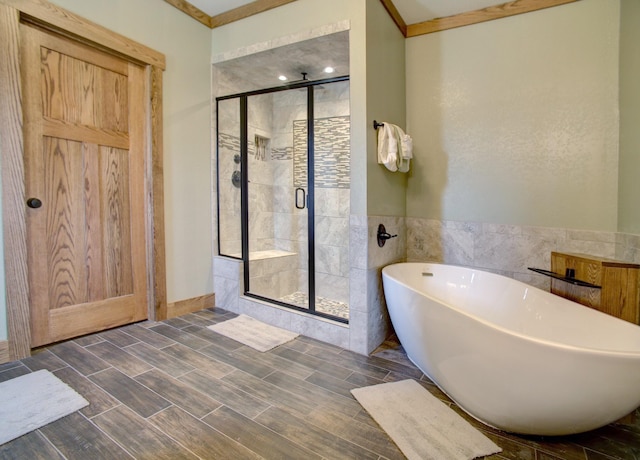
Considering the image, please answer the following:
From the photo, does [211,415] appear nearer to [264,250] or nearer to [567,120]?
[264,250]

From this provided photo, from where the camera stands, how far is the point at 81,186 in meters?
2.24

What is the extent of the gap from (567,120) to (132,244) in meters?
3.54

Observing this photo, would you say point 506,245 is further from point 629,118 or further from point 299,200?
point 299,200

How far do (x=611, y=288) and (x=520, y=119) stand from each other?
140 cm

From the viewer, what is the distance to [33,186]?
201 centimetres

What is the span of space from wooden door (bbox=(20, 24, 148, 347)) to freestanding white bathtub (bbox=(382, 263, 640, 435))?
2147 millimetres

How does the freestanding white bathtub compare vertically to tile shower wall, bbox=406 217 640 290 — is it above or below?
below

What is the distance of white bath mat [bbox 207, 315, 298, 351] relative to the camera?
2.29 m

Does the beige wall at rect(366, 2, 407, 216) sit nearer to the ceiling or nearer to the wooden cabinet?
the ceiling

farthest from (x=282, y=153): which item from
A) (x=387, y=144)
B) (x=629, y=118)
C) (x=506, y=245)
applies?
(x=629, y=118)

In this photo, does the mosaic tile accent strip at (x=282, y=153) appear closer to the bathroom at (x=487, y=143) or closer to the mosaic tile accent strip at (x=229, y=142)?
the mosaic tile accent strip at (x=229, y=142)

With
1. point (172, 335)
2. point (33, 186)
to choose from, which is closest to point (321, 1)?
point (33, 186)

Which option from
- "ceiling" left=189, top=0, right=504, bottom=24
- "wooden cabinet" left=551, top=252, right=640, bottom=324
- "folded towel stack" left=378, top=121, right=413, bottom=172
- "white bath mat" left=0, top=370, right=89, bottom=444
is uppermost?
"ceiling" left=189, top=0, right=504, bottom=24

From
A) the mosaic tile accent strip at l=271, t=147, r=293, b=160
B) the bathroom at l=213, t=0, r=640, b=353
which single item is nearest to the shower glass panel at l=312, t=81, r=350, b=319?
the mosaic tile accent strip at l=271, t=147, r=293, b=160
